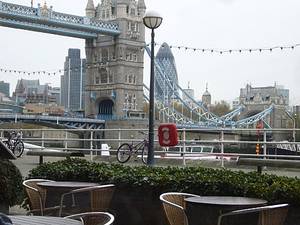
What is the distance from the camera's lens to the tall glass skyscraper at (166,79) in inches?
3159

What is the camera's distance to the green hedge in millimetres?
4953

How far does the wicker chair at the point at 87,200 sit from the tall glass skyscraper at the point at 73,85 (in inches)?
3333

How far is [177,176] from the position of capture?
5.79 metres

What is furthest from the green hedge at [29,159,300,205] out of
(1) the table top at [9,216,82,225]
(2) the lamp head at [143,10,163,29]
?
(2) the lamp head at [143,10,163,29]

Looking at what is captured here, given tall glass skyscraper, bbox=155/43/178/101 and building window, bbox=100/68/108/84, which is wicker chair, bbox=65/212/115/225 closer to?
tall glass skyscraper, bbox=155/43/178/101

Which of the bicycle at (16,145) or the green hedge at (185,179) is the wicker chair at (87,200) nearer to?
the green hedge at (185,179)

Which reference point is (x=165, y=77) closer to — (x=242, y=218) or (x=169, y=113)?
(x=169, y=113)

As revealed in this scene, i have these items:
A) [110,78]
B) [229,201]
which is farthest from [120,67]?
[229,201]

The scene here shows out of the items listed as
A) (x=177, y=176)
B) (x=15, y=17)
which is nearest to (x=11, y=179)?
(x=177, y=176)

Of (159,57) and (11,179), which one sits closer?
(11,179)

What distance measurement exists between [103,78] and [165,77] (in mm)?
10639

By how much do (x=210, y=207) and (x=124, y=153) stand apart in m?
11.3

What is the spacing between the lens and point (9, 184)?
5.72m

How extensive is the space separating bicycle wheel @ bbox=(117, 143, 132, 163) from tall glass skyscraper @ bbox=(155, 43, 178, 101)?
62.1 m
